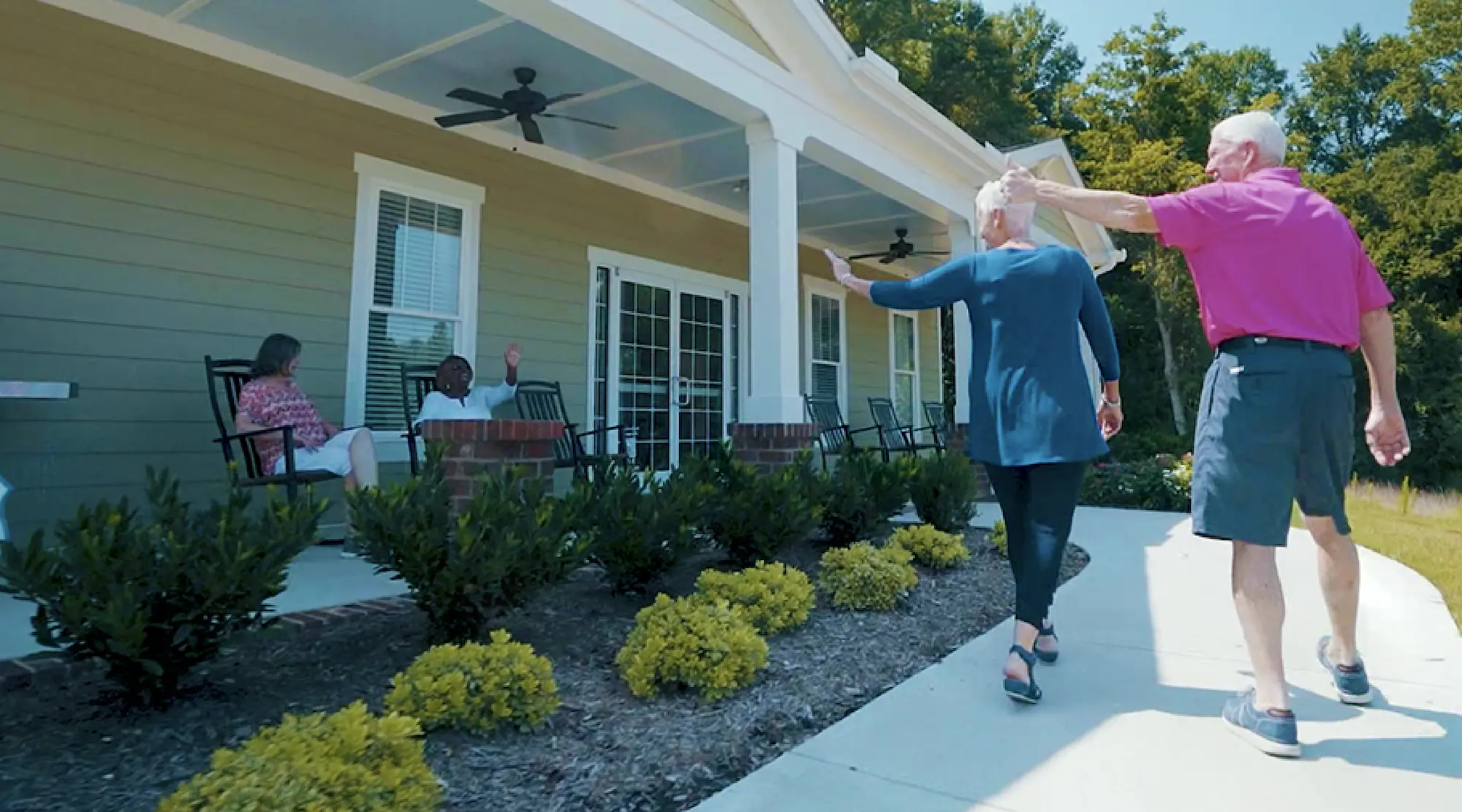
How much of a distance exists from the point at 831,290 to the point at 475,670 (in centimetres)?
721

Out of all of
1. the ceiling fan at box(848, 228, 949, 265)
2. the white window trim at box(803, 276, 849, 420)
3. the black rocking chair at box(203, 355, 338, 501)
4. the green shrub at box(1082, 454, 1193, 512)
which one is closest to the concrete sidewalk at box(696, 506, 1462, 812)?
the black rocking chair at box(203, 355, 338, 501)

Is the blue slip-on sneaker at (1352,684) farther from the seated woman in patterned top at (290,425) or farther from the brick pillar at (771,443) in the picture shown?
the seated woman in patterned top at (290,425)

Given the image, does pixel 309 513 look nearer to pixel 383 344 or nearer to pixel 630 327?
pixel 383 344

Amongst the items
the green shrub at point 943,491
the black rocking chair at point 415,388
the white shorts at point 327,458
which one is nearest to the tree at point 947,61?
the green shrub at point 943,491

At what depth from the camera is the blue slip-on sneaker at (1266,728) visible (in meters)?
1.86

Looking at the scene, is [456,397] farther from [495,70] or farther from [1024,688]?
[1024,688]

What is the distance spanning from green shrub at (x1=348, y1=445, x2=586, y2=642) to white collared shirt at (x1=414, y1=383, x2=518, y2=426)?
200 centimetres

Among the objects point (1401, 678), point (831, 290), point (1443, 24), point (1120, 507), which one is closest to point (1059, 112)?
point (1443, 24)

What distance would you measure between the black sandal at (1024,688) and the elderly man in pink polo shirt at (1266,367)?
45 centimetres

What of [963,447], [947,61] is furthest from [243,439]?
[947,61]

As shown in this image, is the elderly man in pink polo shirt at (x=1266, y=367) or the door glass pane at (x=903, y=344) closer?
the elderly man in pink polo shirt at (x=1266, y=367)

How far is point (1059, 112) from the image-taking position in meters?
20.7

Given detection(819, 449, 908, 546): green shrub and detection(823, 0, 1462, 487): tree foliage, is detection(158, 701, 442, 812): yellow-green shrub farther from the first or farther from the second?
detection(823, 0, 1462, 487): tree foliage

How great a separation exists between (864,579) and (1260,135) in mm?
1912
